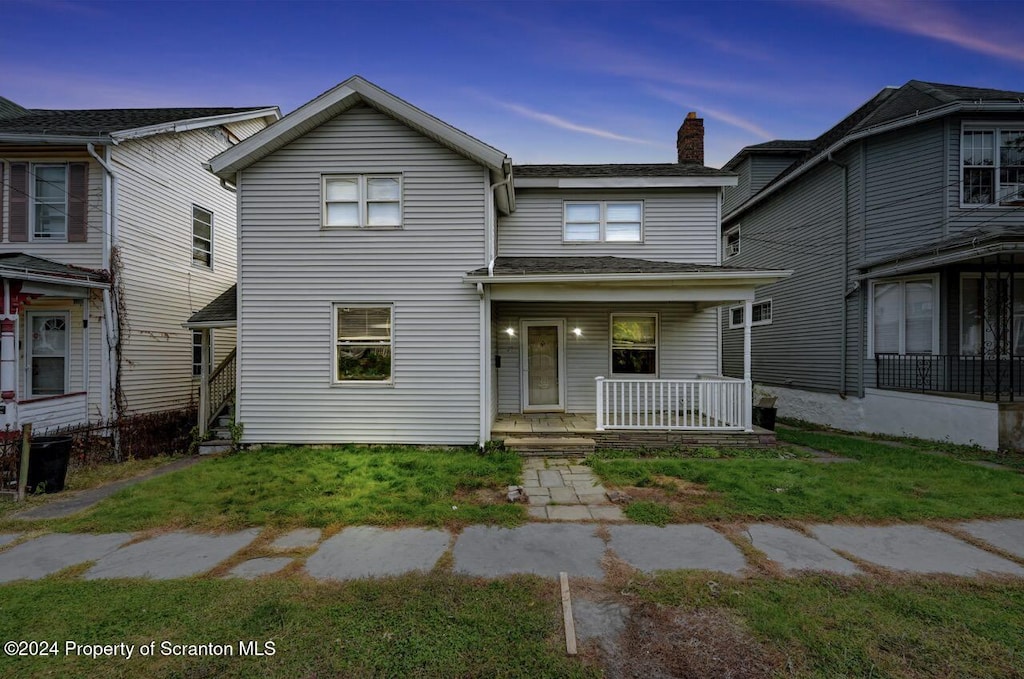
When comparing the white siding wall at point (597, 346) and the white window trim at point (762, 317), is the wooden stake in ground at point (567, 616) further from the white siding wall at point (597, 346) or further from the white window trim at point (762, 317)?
the white window trim at point (762, 317)

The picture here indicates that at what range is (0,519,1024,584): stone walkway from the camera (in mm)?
3658

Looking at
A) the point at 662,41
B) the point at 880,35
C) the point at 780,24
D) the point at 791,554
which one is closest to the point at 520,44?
the point at 662,41

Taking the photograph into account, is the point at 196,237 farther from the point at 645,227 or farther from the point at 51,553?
the point at 645,227

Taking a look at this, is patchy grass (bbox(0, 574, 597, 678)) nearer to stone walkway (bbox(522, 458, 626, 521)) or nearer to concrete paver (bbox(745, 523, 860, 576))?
stone walkway (bbox(522, 458, 626, 521))

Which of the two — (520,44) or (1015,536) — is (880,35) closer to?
(520,44)

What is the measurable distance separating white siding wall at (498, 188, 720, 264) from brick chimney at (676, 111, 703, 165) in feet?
7.33

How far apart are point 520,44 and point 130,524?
630 inches

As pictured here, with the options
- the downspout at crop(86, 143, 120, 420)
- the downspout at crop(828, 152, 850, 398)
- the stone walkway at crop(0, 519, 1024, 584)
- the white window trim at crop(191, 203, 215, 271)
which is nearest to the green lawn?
the stone walkway at crop(0, 519, 1024, 584)

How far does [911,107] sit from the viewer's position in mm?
9680

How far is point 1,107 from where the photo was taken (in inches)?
444

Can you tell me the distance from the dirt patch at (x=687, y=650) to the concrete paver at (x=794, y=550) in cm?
128

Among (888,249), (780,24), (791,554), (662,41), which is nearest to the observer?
(791,554)

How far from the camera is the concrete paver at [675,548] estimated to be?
3.72 m

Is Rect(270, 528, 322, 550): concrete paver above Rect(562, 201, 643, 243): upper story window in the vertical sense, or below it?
below
